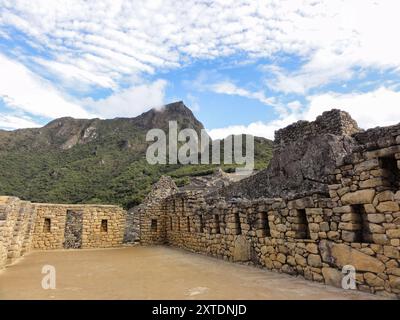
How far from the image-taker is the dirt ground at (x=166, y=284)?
5.65m

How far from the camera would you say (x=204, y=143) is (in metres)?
60.1

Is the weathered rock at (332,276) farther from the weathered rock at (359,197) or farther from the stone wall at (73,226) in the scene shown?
the stone wall at (73,226)

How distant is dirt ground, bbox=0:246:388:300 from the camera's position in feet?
18.5

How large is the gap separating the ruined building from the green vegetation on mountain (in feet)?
51.2

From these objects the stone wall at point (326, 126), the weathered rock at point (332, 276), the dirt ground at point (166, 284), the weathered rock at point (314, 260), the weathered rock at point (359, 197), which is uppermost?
the stone wall at point (326, 126)

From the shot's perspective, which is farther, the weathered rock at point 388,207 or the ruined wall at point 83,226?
the ruined wall at point 83,226

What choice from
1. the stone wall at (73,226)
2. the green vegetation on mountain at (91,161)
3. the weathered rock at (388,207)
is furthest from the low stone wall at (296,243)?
the green vegetation on mountain at (91,161)

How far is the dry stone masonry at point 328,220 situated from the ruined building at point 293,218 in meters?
0.02

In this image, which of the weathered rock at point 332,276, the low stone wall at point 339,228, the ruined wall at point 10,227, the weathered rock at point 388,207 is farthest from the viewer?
the ruined wall at point 10,227

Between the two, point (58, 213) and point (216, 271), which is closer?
point (216, 271)

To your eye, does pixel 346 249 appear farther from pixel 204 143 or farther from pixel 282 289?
pixel 204 143
